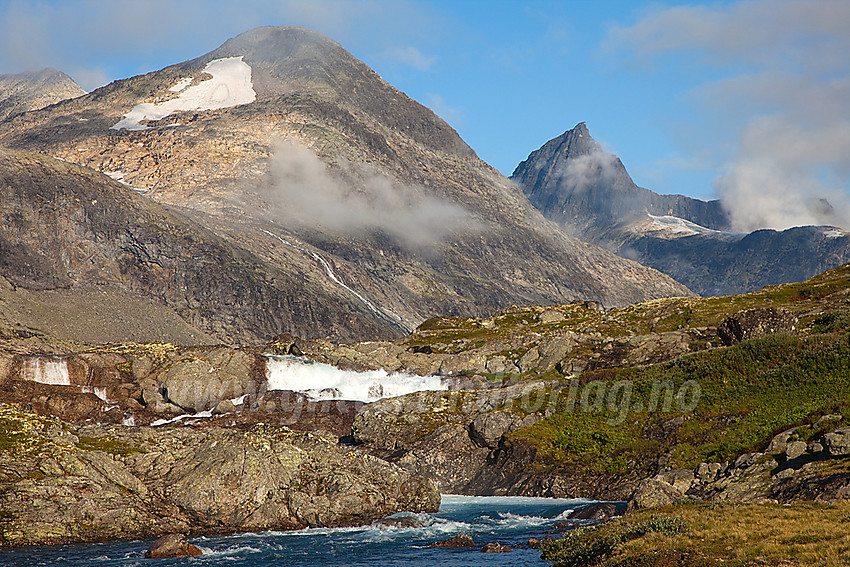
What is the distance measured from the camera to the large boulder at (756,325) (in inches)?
4237

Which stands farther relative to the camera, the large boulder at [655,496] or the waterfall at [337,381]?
the waterfall at [337,381]

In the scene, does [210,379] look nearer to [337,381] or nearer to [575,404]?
[337,381]

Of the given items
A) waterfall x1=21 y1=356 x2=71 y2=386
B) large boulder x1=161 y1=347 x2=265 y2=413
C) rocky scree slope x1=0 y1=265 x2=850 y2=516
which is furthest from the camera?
waterfall x1=21 y1=356 x2=71 y2=386

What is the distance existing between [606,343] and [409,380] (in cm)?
3503

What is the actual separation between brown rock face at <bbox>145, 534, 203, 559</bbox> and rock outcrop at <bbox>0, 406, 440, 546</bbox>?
18.3 feet

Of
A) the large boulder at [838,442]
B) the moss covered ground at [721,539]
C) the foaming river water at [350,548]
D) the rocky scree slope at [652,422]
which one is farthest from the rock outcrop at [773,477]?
the foaming river water at [350,548]

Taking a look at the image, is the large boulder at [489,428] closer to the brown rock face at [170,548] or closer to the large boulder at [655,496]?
the large boulder at [655,496]

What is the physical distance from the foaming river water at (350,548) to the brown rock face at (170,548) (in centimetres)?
73

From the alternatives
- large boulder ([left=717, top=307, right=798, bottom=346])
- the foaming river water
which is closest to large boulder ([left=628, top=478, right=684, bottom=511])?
the foaming river water

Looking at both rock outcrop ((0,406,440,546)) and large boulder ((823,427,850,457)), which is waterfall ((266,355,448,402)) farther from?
large boulder ((823,427,850,457))

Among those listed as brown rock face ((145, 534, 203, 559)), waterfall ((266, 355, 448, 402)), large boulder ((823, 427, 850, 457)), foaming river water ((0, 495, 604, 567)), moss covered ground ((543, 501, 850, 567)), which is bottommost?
foaming river water ((0, 495, 604, 567))

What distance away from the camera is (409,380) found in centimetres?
13588

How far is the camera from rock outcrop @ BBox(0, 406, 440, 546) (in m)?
52.2

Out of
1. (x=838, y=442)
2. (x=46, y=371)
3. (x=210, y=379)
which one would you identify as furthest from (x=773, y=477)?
(x=46, y=371)
